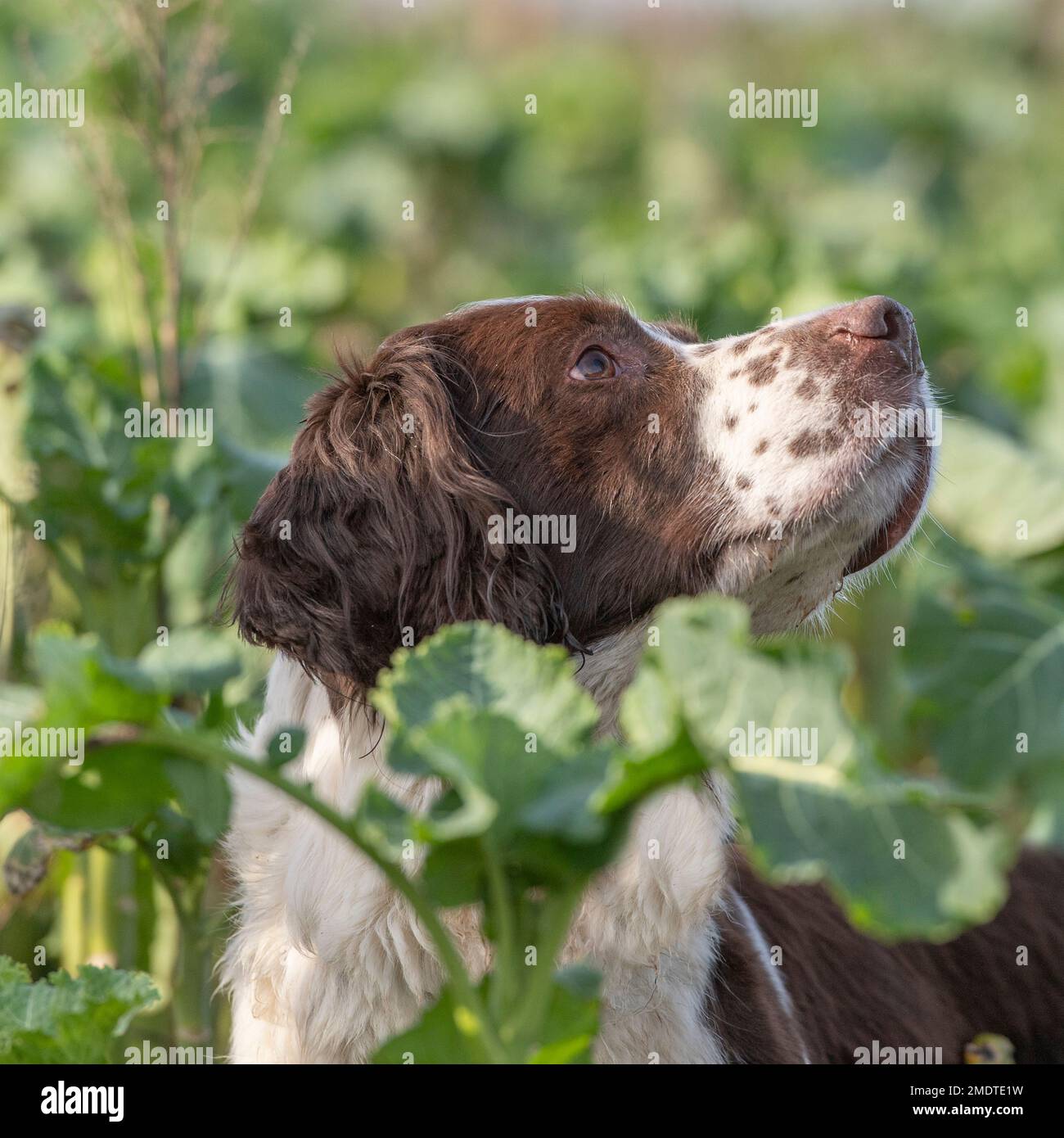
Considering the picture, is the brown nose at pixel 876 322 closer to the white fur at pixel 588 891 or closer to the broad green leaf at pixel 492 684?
the white fur at pixel 588 891

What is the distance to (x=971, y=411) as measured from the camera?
6.88 m

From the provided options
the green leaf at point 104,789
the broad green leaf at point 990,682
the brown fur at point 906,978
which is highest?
the broad green leaf at point 990,682

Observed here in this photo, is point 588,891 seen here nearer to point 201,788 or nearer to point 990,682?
point 201,788

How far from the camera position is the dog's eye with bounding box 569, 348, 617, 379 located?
3.26 meters

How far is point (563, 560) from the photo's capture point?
10.3ft

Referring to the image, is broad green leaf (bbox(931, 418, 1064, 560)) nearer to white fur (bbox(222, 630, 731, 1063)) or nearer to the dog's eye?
the dog's eye

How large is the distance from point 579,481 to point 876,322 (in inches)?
25.5

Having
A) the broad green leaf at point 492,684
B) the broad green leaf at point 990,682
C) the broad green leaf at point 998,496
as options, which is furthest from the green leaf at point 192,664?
the broad green leaf at point 998,496

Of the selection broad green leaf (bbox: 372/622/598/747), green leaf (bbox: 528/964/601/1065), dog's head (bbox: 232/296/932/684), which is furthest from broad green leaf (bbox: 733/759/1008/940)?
dog's head (bbox: 232/296/932/684)

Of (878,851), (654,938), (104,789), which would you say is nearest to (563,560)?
(654,938)

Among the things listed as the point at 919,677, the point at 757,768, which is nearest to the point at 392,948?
the point at 757,768

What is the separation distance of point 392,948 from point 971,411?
4.71 metres

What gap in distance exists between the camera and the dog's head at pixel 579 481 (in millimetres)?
2961

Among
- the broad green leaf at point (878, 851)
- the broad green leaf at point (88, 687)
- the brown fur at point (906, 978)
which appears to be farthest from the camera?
the brown fur at point (906, 978)
